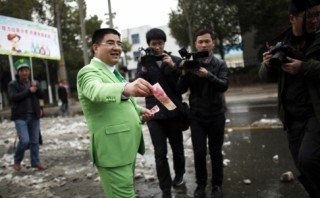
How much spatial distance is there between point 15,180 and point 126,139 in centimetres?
396

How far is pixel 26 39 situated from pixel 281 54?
6.85 m

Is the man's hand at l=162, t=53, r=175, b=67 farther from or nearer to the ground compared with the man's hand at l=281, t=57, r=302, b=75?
farther from the ground

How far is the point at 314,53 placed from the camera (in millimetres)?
3344

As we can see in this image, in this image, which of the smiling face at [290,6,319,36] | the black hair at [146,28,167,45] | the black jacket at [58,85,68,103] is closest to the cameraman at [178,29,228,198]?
the black hair at [146,28,167,45]

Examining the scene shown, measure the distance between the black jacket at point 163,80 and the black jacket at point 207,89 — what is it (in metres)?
0.20

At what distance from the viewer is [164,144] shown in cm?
482

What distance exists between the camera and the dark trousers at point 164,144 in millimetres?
4723

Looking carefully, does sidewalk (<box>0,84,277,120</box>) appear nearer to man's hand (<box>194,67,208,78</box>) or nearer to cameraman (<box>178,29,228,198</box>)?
cameraman (<box>178,29,228,198</box>)

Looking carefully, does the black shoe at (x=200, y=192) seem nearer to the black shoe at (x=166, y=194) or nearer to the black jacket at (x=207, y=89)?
the black shoe at (x=166, y=194)

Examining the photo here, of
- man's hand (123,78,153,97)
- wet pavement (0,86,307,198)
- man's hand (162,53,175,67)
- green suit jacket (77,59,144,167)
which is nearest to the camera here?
man's hand (123,78,153,97)

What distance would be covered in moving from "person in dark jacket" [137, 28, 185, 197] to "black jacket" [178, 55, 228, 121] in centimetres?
21

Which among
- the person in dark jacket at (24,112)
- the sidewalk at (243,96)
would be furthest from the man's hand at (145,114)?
the sidewalk at (243,96)

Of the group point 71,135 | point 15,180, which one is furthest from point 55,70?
point 15,180

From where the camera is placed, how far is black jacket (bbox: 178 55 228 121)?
4621 mm
